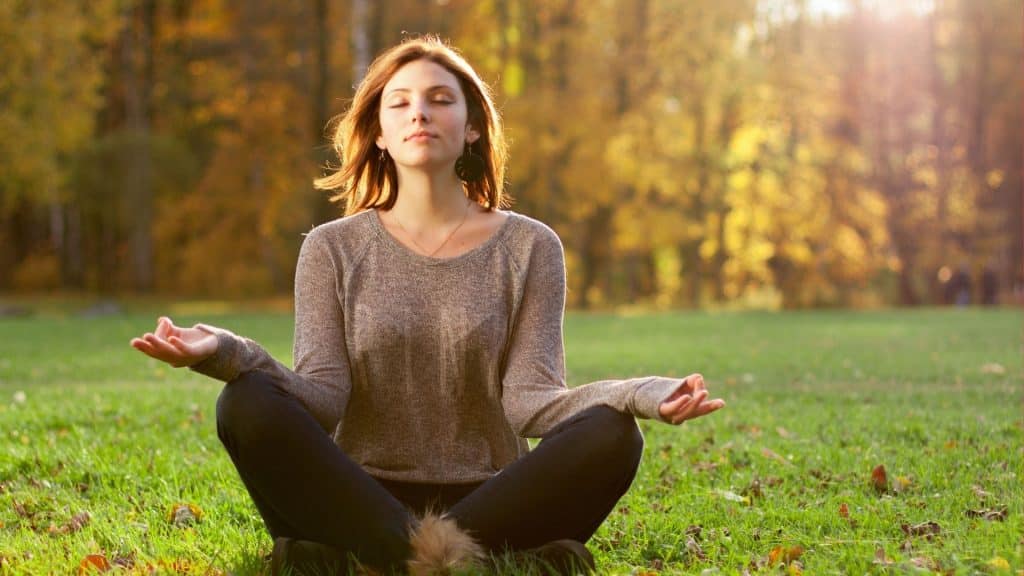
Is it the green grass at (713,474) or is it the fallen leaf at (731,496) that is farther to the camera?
the fallen leaf at (731,496)

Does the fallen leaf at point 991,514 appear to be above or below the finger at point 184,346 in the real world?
below

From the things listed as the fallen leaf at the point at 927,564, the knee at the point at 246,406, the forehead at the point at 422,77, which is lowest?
the fallen leaf at the point at 927,564

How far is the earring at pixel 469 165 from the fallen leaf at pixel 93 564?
1830 millimetres

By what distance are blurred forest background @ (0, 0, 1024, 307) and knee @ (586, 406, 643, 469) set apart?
76.8ft

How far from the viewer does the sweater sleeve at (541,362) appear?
3629 millimetres

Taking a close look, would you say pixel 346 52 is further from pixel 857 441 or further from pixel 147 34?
pixel 857 441

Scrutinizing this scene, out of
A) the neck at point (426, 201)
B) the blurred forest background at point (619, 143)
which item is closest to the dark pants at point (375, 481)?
the neck at point (426, 201)

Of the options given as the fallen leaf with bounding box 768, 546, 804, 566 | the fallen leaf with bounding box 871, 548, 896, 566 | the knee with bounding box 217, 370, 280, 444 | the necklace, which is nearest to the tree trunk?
the necklace

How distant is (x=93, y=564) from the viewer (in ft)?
12.5

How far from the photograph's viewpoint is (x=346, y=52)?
30.9 meters

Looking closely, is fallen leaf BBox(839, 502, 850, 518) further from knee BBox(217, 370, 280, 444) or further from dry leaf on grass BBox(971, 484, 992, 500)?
knee BBox(217, 370, 280, 444)

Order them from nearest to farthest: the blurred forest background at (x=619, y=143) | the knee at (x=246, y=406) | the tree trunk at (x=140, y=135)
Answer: the knee at (x=246, y=406)
the blurred forest background at (x=619, y=143)
the tree trunk at (x=140, y=135)

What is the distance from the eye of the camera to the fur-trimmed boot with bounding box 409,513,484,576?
332 cm

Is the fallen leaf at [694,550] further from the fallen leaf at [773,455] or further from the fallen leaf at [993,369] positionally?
the fallen leaf at [993,369]
